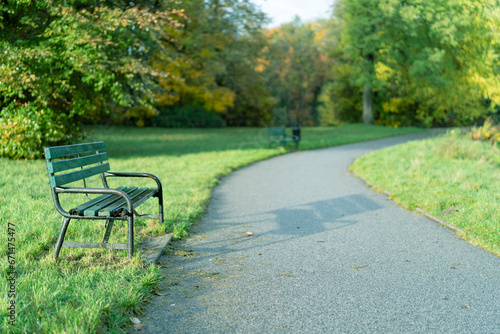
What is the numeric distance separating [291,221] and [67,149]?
309cm

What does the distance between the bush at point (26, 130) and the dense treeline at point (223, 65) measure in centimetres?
3

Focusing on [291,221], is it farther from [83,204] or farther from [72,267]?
[72,267]

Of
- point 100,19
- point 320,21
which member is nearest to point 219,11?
point 100,19

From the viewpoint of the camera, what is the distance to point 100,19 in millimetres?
11227

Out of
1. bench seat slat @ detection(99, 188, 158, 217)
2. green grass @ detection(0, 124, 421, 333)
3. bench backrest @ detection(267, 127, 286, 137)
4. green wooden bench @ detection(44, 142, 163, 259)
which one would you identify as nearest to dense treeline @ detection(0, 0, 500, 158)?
green grass @ detection(0, 124, 421, 333)

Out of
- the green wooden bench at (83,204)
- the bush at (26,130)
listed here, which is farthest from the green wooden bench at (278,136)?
the green wooden bench at (83,204)

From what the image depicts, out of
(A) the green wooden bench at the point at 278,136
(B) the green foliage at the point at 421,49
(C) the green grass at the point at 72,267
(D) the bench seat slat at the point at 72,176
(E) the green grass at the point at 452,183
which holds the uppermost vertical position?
(B) the green foliage at the point at 421,49

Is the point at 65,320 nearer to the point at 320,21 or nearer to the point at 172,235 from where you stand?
the point at 172,235

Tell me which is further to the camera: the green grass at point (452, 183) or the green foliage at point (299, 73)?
the green foliage at point (299, 73)

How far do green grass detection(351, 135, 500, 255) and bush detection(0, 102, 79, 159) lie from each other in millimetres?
8160

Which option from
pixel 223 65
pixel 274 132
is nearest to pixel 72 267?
pixel 274 132

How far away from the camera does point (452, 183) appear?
7801mm

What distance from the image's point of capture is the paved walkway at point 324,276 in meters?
3.12

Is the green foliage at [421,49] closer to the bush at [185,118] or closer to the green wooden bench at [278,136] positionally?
the green wooden bench at [278,136]
